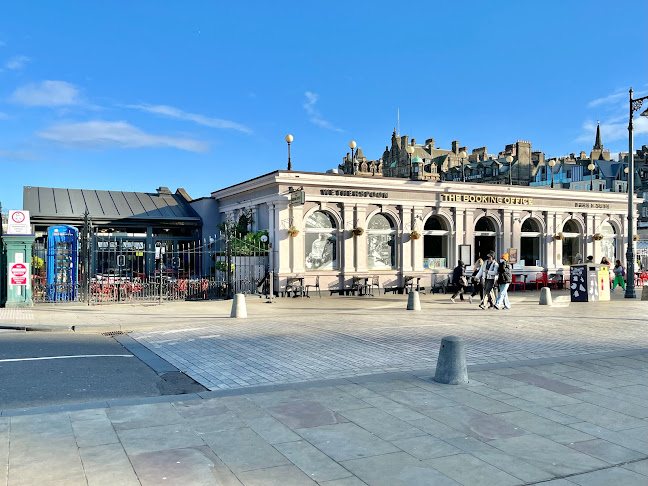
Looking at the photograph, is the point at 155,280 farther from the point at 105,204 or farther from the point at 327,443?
the point at 327,443

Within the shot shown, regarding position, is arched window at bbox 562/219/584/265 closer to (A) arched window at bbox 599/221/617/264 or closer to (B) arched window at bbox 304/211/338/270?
(A) arched window at bbox 599/221/617/264

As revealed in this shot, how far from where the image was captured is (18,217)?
1827 centimetres

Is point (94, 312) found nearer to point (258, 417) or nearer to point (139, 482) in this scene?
point (258, 417)

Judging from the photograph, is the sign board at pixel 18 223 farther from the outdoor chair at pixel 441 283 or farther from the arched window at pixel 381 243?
the outdoor chair at pixel 441 283

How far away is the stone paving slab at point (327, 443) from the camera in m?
4.87

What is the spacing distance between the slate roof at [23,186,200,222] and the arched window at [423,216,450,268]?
1192cm

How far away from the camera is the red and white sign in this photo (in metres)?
18.0

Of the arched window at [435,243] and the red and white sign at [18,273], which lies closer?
the red and white sign at [18,273]

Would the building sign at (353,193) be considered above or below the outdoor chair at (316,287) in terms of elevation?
above

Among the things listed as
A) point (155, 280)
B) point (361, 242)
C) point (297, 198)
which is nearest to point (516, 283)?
point (361, 242)

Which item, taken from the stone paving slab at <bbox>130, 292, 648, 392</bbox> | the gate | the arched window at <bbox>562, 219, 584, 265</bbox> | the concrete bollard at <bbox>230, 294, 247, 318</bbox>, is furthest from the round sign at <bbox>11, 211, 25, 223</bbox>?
the arched window at <bbox>562, 219, 584, 265</bbox>

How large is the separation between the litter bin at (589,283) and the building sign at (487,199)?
646cm

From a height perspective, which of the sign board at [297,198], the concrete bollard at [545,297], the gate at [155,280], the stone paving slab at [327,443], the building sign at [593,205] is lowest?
the stone paving slab at [327,443]

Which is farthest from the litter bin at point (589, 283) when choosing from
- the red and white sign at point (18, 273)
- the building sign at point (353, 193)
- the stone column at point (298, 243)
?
the red and white sign at point (18, 273)
